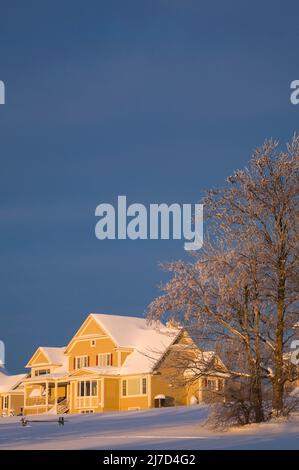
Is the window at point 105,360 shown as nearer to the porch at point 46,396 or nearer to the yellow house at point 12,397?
the porch at point 46,396

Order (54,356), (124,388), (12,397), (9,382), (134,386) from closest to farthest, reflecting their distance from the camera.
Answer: (134,386) < (124,388) < (54,356) < (12,397) < (9,382)

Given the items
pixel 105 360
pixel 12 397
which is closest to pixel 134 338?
pixel 105 360

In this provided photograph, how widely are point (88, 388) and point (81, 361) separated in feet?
14.9

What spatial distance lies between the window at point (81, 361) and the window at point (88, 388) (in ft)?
9.27

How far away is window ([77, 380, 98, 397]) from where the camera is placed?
73750 millimetres

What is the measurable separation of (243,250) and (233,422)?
6.75 m

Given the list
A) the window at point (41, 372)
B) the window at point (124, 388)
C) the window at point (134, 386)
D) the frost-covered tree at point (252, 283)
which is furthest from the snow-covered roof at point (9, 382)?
the frost-covered tree at point (252, 283)

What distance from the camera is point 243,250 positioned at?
35062mm

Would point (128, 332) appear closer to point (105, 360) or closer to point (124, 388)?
point (105, 360)

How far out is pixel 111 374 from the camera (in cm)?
7306

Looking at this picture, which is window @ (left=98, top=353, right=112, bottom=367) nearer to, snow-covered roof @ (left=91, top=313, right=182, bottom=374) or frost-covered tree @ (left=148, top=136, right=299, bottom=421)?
snow-covered roof @ (left=91, top=313, right=182, bottom=374)
